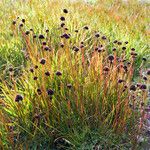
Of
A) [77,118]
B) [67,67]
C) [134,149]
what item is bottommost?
[134,149]

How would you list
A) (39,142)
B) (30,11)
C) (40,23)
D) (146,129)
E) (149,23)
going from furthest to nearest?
1. (149,23)
2. (30,11)
3. (40,23)
4. (146,129)
5. (39,142)

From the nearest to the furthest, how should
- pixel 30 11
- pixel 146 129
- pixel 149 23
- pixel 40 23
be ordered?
pixel 146 129
pixel 40 23
pixel 30 11
pixel 149 23

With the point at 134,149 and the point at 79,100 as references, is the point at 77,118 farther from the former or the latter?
the point at 134,149

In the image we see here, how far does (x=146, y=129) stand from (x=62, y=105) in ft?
3.26

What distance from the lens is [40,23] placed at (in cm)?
611

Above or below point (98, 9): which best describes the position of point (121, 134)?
below

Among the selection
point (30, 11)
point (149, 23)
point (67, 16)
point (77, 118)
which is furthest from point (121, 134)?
point (149, 23)

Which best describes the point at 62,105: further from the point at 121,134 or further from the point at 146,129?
the point at 146,129

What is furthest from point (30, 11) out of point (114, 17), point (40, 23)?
point (114, 17)

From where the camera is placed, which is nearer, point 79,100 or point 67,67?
point 79,100

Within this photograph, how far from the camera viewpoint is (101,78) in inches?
136

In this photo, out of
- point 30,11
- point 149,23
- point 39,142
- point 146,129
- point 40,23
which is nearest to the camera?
point 39,142

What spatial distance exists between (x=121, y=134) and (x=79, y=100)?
1.78ft

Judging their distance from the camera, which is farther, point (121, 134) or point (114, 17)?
point (114, 17)
